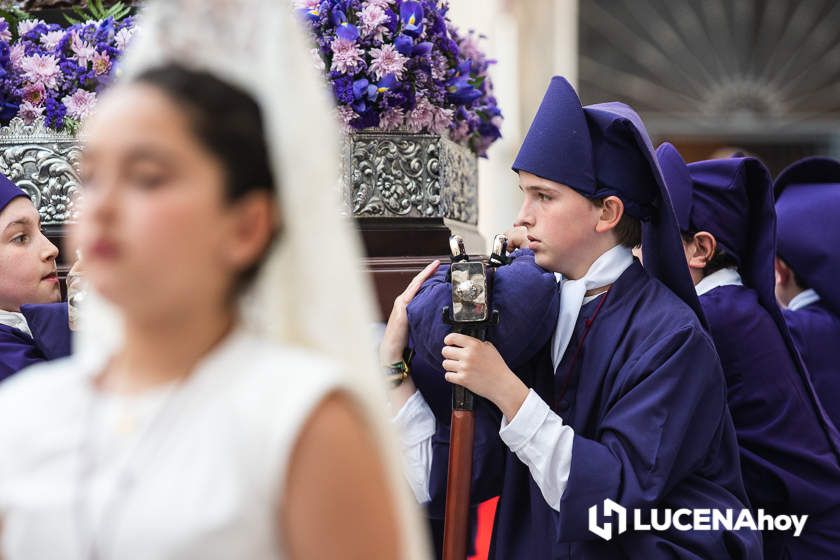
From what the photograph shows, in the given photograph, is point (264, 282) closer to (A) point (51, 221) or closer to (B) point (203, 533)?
(B) point (203, 533)

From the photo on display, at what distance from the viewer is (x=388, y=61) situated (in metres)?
2.99

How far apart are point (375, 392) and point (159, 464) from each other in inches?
8.7

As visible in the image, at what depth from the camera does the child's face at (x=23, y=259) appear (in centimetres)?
281

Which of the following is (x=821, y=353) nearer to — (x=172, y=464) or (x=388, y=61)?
(x=388, y=61)

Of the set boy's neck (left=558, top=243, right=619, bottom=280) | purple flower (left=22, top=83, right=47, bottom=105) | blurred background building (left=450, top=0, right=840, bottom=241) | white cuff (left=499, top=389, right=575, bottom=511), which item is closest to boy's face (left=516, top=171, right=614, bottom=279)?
boy's neck (left=558, top=243, right=619, bottom=280)

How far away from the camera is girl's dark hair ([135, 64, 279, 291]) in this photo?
42.9 inches

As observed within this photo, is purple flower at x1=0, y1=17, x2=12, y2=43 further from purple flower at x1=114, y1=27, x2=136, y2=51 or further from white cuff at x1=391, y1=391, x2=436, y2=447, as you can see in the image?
white cuff at x1=391, y1=391, x2=436, y2=447

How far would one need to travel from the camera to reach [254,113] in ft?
3.63

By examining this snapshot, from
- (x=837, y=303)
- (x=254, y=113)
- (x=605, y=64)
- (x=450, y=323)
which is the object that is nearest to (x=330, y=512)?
(x=254, y=113)

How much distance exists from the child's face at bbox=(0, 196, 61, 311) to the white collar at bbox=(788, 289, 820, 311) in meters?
2.27

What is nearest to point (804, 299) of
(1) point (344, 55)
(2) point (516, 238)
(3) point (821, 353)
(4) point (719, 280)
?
(3) point (821, 353)

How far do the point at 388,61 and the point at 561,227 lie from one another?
0.82 meters

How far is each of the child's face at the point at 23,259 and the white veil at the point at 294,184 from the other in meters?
1.82

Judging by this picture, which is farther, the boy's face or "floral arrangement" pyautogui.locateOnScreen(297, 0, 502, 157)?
"floral arrangement" pyautogui.locateOnScreen(297, 0, 502, 157)
